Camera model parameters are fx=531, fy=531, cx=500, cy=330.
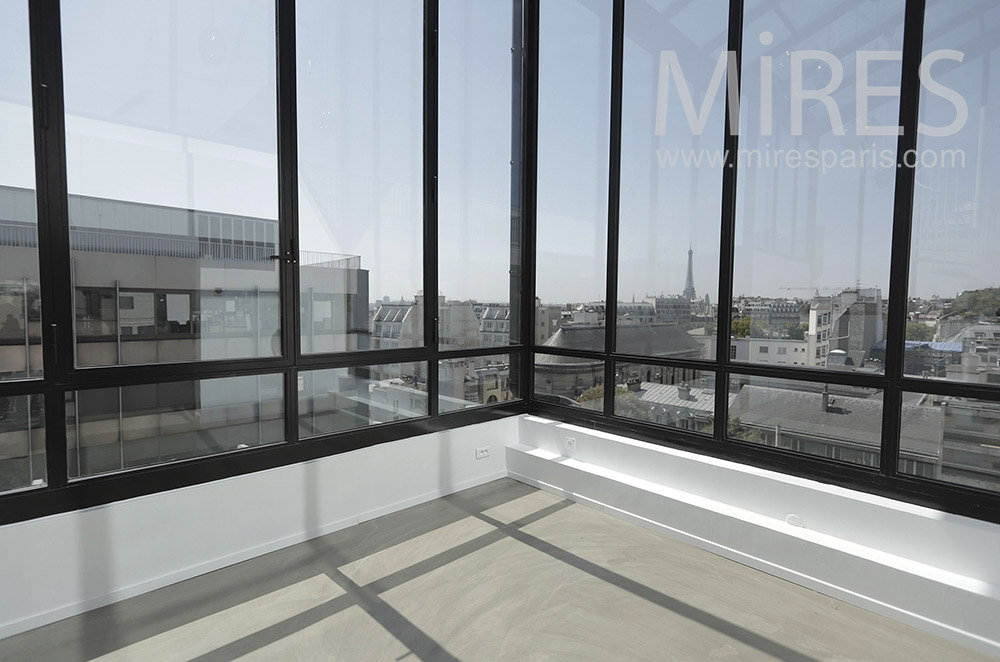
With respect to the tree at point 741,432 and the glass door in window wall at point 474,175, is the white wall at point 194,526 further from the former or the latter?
the tree at point 741,432

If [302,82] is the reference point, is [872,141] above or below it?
below

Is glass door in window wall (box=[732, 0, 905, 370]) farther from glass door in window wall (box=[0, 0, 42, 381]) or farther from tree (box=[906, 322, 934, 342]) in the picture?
glass door in window wall (box=[0, 0, 42, 381])

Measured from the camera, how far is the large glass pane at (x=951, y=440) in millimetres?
2324

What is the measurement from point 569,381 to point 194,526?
2.57 m

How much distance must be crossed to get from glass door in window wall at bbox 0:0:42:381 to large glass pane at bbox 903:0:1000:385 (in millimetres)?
3902

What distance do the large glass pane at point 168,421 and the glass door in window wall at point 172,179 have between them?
161mm

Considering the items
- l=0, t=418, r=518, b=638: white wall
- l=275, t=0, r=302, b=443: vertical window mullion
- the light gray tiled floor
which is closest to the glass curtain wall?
the light gray tiled floor

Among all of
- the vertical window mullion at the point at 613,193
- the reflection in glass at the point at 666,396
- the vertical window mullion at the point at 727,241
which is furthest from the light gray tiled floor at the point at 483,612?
the vertical window mullion at the point at 613,193

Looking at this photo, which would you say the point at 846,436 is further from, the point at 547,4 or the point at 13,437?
the point at 13,437

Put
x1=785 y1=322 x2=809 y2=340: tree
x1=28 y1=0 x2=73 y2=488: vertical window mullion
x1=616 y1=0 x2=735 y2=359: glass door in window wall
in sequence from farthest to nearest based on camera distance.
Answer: x1=616 y1=0 x2=735 y2=359: glass door in window wall
x1=785 y1=322 x2=809 y2=340: tree
x1=28 y1=0 x2=73 y2=488: vertical window mullion

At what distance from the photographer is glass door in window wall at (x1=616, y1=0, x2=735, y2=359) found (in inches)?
124

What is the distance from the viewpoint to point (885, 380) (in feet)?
8.50

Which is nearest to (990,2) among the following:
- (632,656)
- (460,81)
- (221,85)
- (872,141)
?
(872,141)

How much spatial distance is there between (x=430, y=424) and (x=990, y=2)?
Answer: 3.59 m
